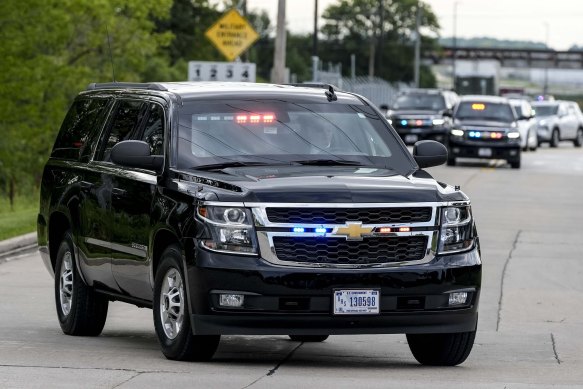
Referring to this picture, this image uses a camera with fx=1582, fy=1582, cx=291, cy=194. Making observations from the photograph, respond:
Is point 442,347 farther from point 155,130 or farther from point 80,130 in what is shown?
point 80,130

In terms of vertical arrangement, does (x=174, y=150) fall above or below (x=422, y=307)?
above

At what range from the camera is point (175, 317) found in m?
10.0

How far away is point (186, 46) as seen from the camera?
105 m

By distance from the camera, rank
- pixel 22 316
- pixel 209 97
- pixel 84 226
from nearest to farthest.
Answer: pixel 209 97 < pixel 84 226 < pixel 22 316

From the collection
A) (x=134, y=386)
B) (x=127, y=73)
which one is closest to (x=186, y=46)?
(x=127, y=73)

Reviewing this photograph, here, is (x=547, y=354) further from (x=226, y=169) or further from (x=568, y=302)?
(x=568, y=302)

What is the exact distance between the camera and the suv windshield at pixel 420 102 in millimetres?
48844

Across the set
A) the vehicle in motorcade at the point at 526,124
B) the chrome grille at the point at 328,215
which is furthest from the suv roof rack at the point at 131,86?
the vehicle in motorcade at the point at 526,124

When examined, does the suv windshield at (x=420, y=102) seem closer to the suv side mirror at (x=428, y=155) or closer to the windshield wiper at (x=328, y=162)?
the suv side mirror at (x=428, y=155)

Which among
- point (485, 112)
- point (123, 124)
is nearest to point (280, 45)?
point (485, 112)

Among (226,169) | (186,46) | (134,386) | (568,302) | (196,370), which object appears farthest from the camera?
(186,46)

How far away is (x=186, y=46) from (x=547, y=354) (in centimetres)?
9478

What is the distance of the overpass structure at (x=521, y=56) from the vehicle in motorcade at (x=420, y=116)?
127735mm

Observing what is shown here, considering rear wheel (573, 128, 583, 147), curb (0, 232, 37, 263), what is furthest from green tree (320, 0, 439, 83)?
curb (0, 232, 37, 263)
